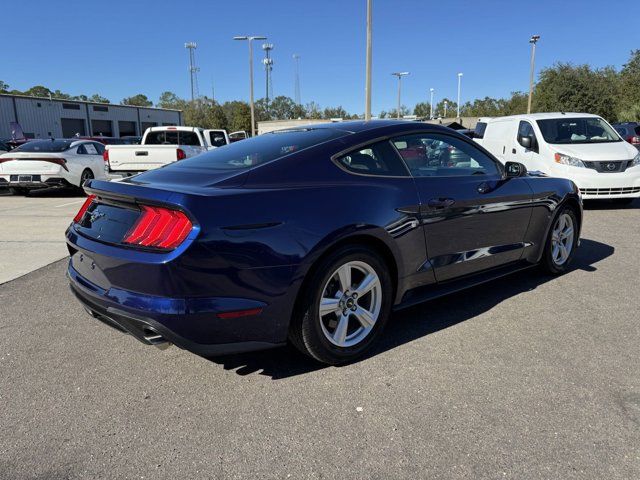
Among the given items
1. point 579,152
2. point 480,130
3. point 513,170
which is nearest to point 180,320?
point 513,170

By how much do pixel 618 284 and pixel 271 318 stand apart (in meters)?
3.72

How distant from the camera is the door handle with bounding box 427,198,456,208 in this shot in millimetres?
3529

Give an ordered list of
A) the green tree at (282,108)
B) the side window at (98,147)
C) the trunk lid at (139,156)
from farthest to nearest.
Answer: the green tree at (282,108) → the side window at (98,147) → the trunk lid at (139,156)

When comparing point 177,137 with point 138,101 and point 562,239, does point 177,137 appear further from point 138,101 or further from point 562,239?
point 138,101

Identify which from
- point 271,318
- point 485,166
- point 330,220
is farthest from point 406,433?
point 485,166

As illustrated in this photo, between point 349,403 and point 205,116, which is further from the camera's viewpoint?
point 205,116

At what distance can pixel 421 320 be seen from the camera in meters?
3.97

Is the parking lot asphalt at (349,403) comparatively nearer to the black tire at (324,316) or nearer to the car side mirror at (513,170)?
the black tire at (324,316)

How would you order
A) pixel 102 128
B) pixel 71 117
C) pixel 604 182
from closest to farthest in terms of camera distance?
pixel 604 182 → pixel 71 117 → pixel 102 128

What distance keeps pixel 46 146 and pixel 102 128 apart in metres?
54.3

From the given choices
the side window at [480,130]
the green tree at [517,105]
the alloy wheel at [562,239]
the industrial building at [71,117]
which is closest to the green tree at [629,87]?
the green tree at [517,105]

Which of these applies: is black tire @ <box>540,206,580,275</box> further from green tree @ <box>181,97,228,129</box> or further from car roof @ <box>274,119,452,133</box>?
green tree @ <box>181,97,228,129</box>

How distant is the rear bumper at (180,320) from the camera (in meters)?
2.55

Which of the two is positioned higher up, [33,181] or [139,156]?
[139,156]
